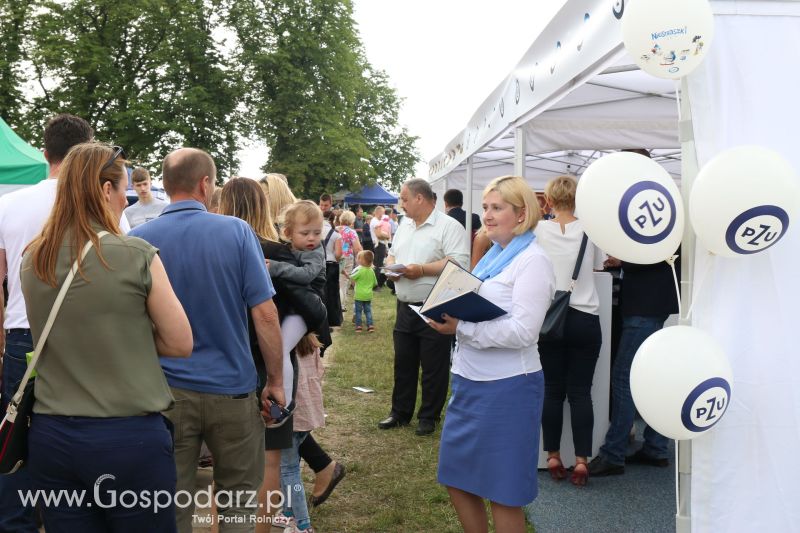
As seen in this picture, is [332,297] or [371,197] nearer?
[332,297]

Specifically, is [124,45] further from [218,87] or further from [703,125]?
[703,125]

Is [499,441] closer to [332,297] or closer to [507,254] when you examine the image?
[507,254]

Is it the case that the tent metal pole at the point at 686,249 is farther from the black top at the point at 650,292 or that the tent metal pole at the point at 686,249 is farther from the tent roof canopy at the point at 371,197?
the tent roof canopy at the point at 371,197

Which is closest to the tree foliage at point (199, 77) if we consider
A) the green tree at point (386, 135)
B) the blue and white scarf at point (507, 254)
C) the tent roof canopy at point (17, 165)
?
the green tree at point (386, 135)

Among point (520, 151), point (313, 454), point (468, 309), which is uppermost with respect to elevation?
point (520, 151)

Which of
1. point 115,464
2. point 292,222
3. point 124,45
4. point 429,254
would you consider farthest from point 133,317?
point 124,45

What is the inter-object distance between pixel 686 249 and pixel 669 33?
74cm

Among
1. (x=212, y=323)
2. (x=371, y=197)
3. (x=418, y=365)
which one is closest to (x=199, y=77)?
(x=371, y=197)

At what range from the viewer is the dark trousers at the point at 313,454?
155 inches

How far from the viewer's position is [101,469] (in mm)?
2008

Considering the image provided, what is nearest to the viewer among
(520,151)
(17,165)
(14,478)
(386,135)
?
(14,478)

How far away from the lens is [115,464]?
79.4 inches

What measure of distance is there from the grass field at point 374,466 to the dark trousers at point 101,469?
1.95 m

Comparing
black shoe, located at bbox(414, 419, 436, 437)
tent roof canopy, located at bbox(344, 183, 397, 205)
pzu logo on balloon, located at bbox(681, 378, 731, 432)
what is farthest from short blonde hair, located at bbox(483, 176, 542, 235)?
tent roof canopy, located at bbox(344, 183, 397, 205)
